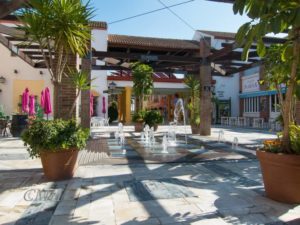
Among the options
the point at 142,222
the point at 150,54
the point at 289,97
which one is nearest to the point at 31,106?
the point at 150,54

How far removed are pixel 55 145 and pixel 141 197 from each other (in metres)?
1.85

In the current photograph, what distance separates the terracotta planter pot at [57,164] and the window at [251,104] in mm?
21161

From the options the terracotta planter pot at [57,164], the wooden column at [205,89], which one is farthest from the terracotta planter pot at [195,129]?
the terracotta planter pot at [57,164]

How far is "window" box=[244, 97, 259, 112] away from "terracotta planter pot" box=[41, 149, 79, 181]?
21161 mm

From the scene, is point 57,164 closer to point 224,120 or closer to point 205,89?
point 205,89

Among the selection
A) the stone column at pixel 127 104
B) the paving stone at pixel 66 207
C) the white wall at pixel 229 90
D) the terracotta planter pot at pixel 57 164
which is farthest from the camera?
the white wall at pixel 229 90

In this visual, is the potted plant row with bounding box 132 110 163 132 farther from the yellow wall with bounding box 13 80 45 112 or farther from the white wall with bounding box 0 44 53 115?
the yellow wall with bounding box 13 80 45 112

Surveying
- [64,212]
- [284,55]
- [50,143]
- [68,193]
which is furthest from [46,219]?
[284,55]

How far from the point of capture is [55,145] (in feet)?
17.3

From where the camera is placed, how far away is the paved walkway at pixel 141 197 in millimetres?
3572

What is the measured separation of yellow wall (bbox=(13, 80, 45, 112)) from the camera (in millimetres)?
20609

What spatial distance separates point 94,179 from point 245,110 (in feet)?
74.1

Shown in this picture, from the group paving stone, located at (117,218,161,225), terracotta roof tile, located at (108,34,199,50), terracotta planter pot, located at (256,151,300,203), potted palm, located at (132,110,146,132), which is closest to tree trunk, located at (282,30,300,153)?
terracotta planter pot, located at (256,151,300,203)

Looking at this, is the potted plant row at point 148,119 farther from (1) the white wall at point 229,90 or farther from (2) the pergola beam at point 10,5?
(1) the white wall at point 229,90
